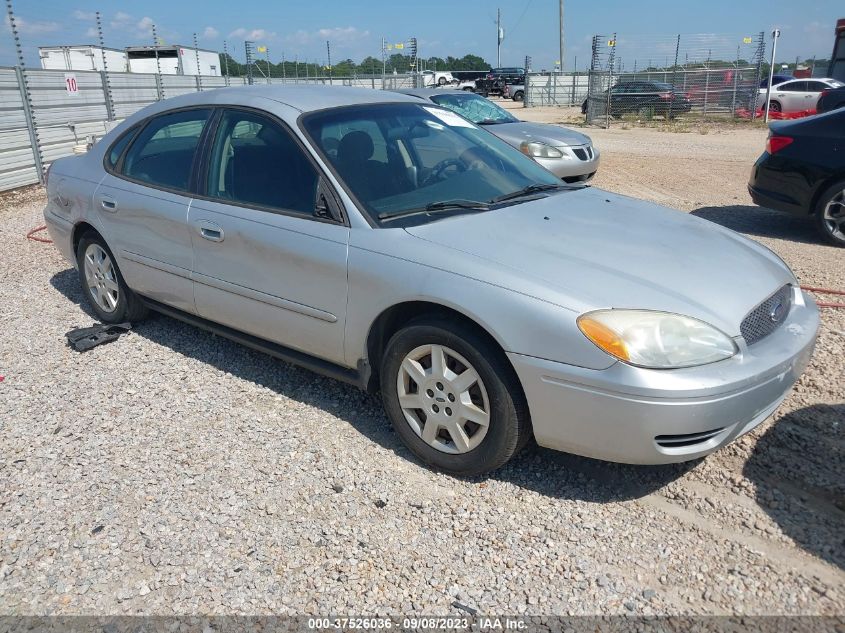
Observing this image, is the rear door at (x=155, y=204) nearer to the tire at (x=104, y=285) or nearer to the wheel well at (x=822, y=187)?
the tire at (x=104, y=285)

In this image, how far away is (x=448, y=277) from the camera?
293cm

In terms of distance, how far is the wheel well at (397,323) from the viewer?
296cm

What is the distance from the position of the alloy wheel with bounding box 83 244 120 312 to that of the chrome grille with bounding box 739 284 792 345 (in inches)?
163

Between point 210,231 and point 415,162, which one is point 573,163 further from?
point 210,231

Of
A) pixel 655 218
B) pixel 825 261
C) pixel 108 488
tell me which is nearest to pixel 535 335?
pixel 655 218

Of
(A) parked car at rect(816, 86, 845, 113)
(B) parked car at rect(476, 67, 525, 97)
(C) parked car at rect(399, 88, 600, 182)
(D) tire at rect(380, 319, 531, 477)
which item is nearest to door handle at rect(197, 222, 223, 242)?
(D) tire at rect(380, 319, 531, 477)

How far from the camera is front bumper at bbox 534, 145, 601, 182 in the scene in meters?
9.21

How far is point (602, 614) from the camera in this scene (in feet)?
7.76

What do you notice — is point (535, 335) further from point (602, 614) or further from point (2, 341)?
point (2, 341)

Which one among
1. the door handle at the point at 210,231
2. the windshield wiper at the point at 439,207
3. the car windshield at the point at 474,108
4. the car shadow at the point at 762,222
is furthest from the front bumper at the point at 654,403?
the car windshield at the point at 474,108

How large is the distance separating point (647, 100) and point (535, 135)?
53.0 ft

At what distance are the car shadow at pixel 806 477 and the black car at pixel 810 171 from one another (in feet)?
13.3

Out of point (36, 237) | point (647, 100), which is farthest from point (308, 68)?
point (36, 237)

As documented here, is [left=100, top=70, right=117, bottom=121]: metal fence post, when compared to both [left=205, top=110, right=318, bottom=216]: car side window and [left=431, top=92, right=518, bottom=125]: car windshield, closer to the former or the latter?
[left=431, top=92, right=518, bottom=125]: car windshield
